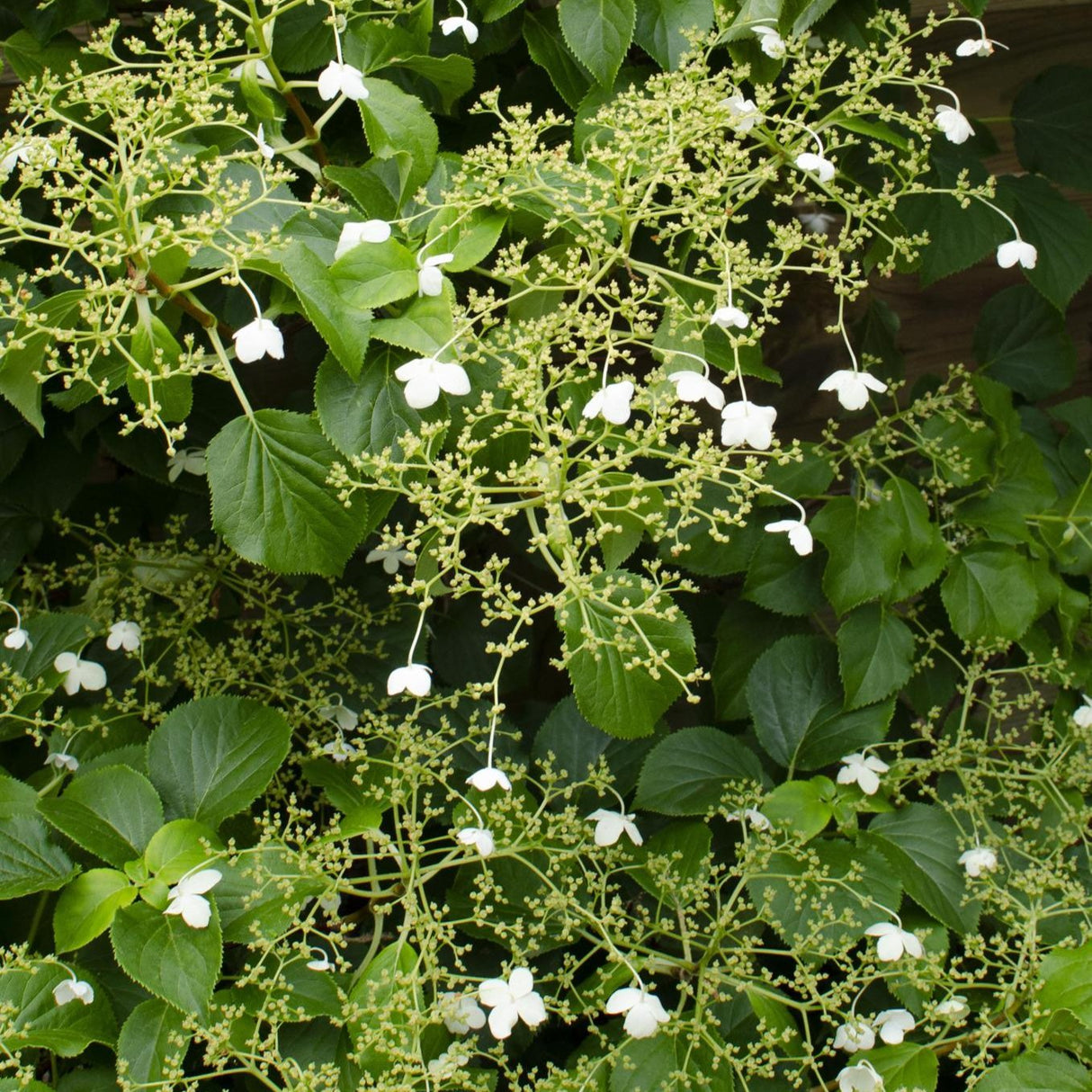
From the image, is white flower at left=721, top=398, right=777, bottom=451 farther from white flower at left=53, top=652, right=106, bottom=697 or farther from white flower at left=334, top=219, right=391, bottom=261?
white flower at left=53, top=652, right=106, bottom=697

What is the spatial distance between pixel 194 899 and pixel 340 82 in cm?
72

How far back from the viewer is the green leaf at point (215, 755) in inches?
45.4

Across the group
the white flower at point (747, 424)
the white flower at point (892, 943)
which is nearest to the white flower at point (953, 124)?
the white flower at point (747, 424)

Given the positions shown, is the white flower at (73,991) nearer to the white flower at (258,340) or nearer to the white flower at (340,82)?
the white flower at (258,340)

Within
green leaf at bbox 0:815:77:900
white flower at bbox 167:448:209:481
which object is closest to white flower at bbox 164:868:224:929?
green leaf at bbox 0:815:77:900

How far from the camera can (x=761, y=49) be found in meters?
1.12

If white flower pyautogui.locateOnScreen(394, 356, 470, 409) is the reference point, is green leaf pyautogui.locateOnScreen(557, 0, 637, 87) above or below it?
above

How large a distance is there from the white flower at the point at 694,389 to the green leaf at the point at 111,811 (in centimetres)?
63

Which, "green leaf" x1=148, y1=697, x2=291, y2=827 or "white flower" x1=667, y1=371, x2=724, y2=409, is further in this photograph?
"green leaf" x1=148, y1=697, x2=291, y2=827

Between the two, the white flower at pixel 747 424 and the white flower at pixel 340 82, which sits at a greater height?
the white flower at pixel 340 82

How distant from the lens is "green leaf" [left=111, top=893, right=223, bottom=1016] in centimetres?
101

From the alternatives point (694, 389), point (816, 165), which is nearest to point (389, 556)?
point (694, 389)

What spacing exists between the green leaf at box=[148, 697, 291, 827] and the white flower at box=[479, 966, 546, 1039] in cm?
30

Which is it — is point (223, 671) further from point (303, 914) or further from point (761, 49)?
point (761, 49)
